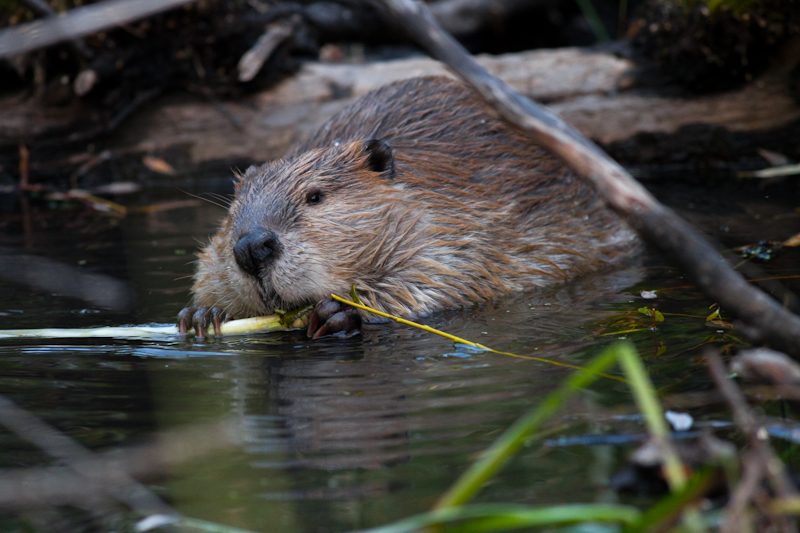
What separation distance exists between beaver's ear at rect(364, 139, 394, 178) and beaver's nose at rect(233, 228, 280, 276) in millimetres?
734

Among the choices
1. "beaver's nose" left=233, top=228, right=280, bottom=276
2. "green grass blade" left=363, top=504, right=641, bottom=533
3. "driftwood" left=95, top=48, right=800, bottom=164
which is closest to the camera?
"green grass blade" left=363, top=504, right=641, bottom=533

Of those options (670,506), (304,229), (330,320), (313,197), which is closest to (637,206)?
(670,506)

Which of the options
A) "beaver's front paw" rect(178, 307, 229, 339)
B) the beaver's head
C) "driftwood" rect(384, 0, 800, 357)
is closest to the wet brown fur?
the beaver's head

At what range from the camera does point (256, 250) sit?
9.88 feet

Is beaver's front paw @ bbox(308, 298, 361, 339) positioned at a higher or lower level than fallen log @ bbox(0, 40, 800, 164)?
lower

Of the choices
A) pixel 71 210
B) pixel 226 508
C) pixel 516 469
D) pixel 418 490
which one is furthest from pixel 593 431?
pixel 71 210

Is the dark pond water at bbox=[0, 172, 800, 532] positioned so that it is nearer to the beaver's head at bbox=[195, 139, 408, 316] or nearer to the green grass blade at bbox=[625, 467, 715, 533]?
the beaver's head at bbox=[195, 139, 408, 316]

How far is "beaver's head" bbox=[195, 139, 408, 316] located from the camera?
311cm

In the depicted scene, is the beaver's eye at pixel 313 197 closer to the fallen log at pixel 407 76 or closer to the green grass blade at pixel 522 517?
the green grass blade at pixel 522 517

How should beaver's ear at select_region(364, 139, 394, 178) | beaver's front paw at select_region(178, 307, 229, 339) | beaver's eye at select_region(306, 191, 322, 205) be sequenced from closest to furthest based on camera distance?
1. beaver's front paw at select_region(178, 307, 229, 339)
2. beaver's eye at select_region(306, 191, 322, 205)
3. beaver's ear at select_region(364, 139, 394, 178)

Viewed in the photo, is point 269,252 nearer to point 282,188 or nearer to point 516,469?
point 282,188

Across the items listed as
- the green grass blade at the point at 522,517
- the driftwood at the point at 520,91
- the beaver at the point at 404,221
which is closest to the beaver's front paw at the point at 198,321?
the beaver at the point at 404,221

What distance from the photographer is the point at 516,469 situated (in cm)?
179

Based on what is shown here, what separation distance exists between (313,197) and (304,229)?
23cm
